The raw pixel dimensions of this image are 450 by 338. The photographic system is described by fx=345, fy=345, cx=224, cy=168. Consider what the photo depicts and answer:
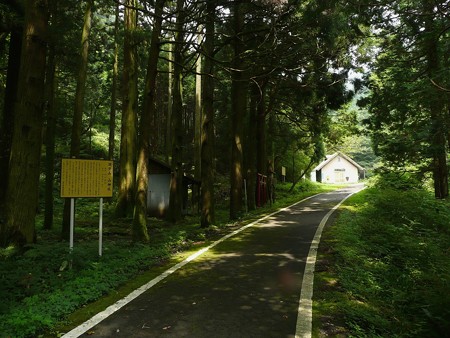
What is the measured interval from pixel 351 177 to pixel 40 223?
5797 centimetres

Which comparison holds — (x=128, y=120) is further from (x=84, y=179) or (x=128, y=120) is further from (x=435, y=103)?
(x=435, y=103)

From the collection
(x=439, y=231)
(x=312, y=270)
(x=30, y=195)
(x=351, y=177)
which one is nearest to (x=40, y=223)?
(x=30, y=195)

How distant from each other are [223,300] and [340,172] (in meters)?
62.6

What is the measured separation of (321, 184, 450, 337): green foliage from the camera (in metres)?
4.59

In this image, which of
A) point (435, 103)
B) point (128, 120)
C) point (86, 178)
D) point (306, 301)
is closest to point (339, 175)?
point (435, 103)

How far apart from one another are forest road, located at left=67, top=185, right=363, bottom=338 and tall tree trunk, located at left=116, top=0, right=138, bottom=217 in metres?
8.72

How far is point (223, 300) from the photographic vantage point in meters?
5.31

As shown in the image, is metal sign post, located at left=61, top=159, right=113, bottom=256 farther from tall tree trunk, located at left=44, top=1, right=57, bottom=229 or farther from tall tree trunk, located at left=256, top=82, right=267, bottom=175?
tall tree trunk, located at left=256, top=82, right=267, bottom=175

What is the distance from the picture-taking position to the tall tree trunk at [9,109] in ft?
37.1

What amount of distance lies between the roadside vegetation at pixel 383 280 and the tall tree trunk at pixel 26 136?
6058 mm

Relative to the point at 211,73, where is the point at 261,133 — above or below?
below

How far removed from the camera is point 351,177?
6419cm

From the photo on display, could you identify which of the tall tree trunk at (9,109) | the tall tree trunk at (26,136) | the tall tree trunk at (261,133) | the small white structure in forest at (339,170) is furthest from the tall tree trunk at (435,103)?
the small white structure in forest at (339,170)

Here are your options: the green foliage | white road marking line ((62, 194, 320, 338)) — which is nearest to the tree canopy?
white road marking line ((62, 194, 320, 338))
